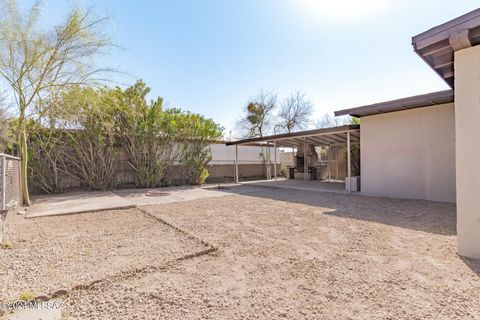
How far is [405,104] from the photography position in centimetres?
639

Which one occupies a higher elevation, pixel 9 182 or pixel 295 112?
pixel 295 112

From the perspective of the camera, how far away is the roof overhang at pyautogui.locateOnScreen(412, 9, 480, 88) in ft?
8.92

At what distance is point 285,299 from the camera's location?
6.66 ft

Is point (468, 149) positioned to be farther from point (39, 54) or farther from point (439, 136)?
point (39, 54)

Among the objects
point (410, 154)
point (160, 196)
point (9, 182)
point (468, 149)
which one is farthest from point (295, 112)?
point (9, 182)

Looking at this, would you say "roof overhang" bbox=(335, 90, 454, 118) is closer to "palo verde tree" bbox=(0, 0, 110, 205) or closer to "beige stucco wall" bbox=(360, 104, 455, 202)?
"beige stucco wall" bbox=(360, 104, 455, 202)

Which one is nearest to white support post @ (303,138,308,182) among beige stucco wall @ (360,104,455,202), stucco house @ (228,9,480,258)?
stucco house @ (228,9,480,258)

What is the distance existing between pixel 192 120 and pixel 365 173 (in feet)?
24.6

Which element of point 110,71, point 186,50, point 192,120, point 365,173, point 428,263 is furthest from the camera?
point 192,120

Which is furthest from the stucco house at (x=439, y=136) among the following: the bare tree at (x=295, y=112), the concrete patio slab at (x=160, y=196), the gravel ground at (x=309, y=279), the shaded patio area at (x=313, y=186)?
the bare tree at (x=295, y=112)

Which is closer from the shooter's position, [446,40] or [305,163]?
[446,40]

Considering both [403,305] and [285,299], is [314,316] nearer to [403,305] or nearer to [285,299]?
[285,299]

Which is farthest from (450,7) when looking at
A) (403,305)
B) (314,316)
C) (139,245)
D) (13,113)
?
(13,113)

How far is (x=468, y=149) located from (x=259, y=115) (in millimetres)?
19782
